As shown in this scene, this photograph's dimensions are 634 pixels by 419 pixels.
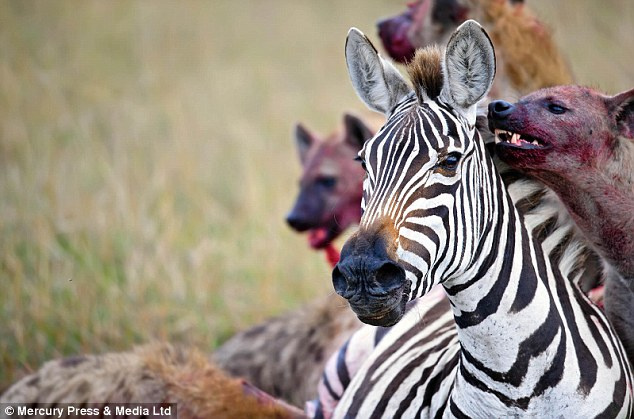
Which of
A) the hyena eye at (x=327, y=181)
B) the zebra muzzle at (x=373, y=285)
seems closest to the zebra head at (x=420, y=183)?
the zebra muzzle at (x=373, y=285)

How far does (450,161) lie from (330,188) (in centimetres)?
386

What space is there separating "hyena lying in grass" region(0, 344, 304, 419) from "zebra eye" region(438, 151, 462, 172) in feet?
6.29

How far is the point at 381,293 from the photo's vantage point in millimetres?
2418

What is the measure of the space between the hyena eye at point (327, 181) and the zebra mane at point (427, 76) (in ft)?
12.0

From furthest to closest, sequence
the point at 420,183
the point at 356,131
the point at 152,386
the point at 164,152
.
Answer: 1. the point at 164,152
2. the point at 356,131
3. the point at 152,386
4. the point at 420,183

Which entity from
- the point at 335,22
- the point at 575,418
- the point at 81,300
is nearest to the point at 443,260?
the point at 575,418

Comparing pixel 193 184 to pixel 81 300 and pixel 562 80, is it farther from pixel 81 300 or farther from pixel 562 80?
pixel 562 80

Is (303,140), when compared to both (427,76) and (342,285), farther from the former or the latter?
(342,285)

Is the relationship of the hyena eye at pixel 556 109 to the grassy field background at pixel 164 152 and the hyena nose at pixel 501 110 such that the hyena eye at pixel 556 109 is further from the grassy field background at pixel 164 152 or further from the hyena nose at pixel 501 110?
the grassy field background at pixel 164 152

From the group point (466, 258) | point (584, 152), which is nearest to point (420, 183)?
point (466, 258)

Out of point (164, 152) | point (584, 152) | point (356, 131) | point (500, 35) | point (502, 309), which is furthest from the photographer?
point (164, 152)

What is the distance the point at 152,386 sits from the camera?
4328 mm

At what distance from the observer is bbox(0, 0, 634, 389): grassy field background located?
260 inches

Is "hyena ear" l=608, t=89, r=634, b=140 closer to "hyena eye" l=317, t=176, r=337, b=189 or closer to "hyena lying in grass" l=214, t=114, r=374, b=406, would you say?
"hyena lying in grass" l=214, t=114, r=374, b=406
